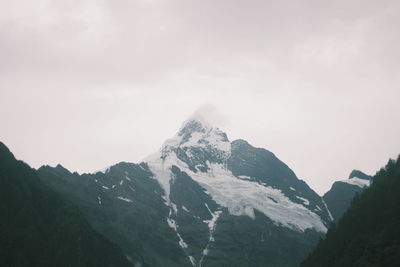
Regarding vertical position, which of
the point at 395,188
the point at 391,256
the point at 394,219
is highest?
the point at 395,188

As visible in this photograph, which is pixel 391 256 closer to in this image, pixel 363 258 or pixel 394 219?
pixel 363 258

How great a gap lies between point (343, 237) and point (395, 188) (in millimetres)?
23639

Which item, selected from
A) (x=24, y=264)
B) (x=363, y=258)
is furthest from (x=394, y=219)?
(x=24, y=264)

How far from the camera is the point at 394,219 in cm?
17238

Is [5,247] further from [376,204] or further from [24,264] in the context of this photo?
[376,204]

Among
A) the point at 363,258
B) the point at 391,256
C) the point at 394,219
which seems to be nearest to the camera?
the point at 391,256

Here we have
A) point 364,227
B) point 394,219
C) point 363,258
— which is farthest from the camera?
point 364,227

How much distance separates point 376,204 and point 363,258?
135 feet

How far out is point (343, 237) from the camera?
19788cm

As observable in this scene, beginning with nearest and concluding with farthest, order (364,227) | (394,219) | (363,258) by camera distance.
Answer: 1. (363,258)
2. (394,219)
3. (364,227)

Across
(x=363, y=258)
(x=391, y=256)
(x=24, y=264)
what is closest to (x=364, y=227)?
(x=363, y=258)

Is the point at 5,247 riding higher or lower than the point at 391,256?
higher

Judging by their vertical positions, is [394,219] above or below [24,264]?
below

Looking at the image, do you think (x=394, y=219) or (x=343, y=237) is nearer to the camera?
(x=394, y=219)
